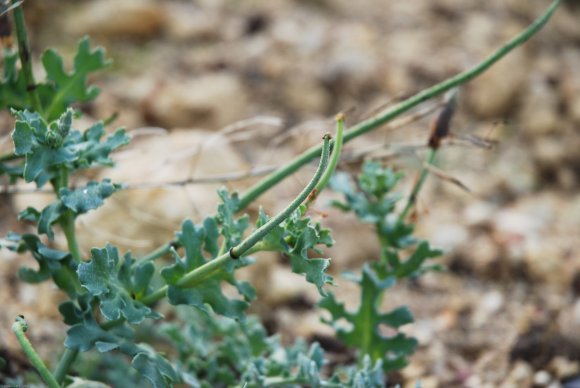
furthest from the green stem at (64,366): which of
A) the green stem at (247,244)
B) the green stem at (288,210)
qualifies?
the green stem at (288,210)

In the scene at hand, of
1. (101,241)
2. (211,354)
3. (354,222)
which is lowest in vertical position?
(211,354)

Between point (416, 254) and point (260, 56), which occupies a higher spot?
point (260, 56)

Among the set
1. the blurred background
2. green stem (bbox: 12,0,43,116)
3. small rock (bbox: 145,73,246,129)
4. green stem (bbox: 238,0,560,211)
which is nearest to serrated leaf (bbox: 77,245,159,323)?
green stem (bbox: 238,0,560,211)

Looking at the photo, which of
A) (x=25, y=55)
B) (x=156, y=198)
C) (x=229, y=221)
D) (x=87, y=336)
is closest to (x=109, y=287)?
(x=87, y=336)

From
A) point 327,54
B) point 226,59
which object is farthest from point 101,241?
point 327,54

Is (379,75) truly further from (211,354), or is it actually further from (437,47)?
(211,354)

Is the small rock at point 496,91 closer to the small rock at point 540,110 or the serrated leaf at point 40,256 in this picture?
the small rock at point 540,110

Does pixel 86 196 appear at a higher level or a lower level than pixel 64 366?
higher

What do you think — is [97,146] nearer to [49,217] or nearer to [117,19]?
[49,217]
